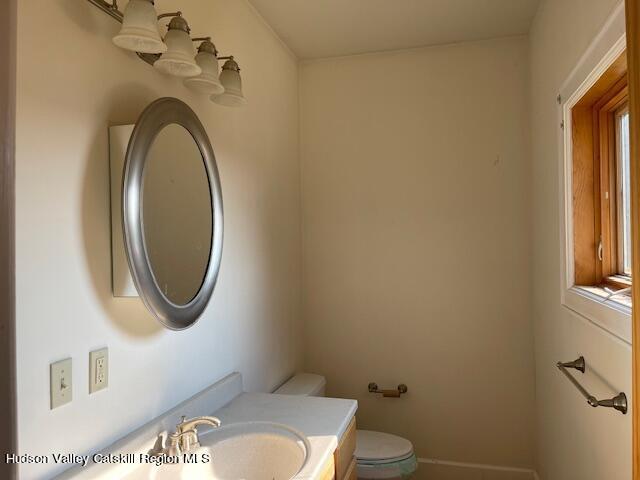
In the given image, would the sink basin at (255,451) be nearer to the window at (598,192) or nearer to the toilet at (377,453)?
the toilet at (377,453)

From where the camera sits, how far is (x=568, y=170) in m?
1.69

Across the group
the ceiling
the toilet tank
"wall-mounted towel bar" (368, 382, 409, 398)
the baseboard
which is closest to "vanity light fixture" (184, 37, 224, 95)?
the ceiling

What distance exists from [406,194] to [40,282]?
189cm

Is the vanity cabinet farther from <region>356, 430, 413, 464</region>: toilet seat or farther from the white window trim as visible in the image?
the white window trim

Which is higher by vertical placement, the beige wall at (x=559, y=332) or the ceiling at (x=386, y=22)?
the ceiling at (x=386, y=22)

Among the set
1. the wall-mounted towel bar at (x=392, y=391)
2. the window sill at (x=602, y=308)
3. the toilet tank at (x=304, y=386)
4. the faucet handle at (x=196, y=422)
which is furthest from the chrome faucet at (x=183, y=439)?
the wall-mounted towel bar at (x=392, y=391)

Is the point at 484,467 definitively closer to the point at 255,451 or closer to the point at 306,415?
the point at 306,415

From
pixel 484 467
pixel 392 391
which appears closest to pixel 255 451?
pixel 392 391

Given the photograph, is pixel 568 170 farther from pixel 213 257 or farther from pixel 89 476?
pixel 89 476

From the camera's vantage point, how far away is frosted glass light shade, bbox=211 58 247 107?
155 cm

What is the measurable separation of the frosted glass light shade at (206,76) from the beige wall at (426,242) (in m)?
1.25

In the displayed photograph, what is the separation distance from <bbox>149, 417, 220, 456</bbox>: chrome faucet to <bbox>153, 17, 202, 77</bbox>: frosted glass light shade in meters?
0.95

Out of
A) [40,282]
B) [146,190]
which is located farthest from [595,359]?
[40,282]

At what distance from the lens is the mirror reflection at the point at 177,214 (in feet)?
4.23
